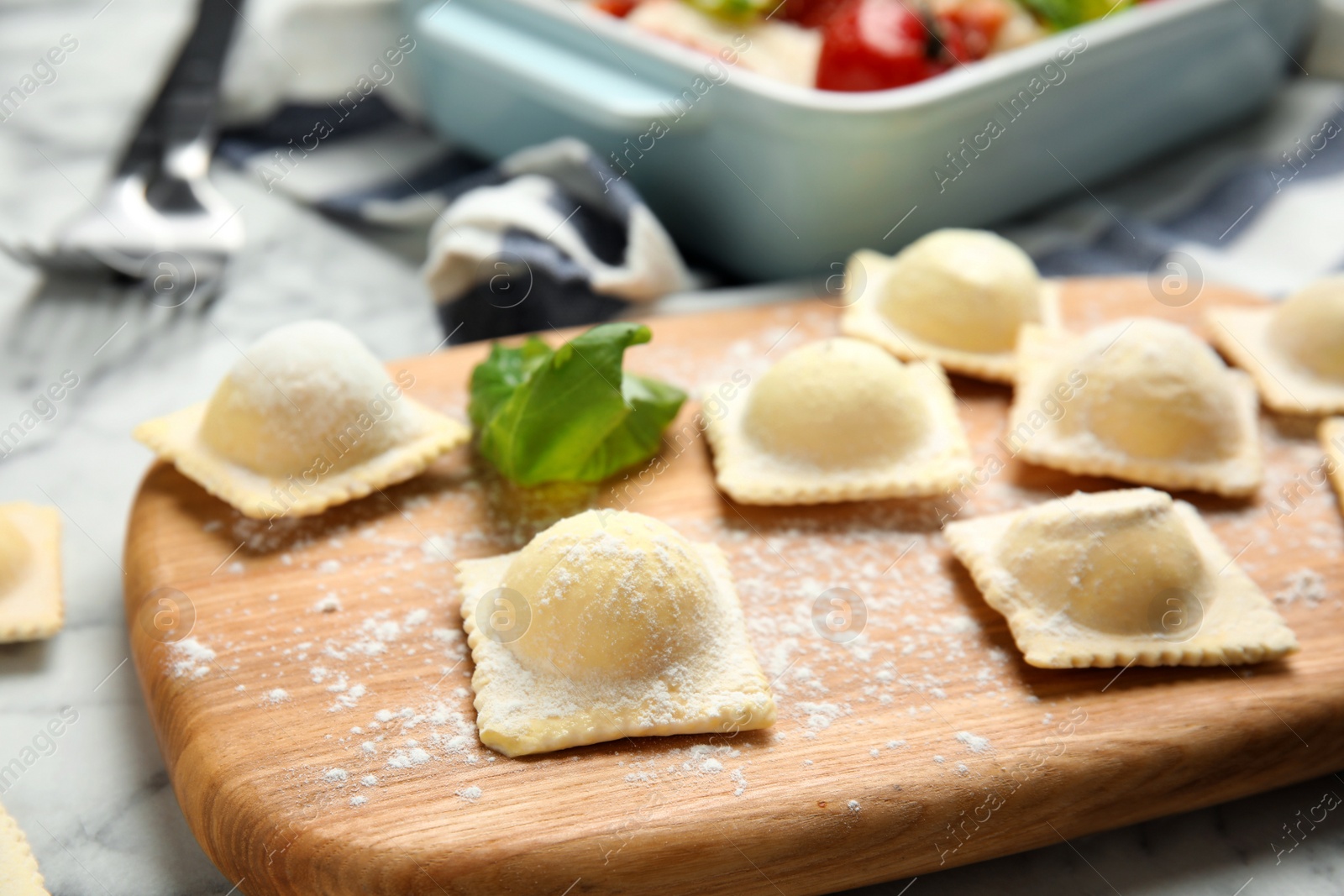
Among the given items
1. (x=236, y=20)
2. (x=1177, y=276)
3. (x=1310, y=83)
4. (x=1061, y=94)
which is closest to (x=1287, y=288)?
(x=1177, y=276)

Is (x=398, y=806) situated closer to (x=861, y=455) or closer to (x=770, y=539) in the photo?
(x=770, y=539)

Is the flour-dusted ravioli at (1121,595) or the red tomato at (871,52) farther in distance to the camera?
the red tomato at (871,52)

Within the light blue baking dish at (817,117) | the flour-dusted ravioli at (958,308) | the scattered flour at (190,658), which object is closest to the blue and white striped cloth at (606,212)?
the light blue baking dish at (817,117)

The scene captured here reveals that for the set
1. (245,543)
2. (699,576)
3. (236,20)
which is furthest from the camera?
(236,20)

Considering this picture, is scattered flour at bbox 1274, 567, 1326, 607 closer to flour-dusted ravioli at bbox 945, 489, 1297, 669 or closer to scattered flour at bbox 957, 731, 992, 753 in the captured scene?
flour-dusted ravioli at bbox 945, 489, 1297, 669

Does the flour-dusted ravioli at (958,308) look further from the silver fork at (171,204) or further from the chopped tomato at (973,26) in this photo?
the silver fork at (171,204)

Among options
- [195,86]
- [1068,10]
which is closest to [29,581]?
[195,86]
